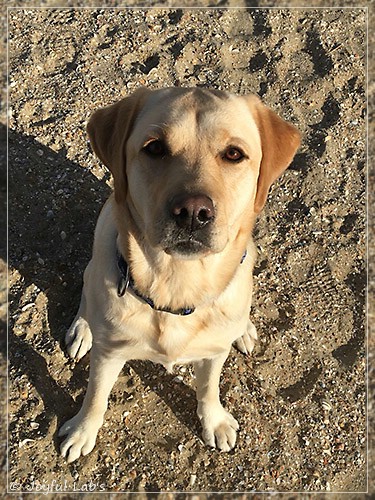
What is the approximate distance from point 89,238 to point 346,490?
2.39m

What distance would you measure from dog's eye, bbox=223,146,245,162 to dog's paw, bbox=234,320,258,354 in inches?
61.2

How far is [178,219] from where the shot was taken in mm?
2168

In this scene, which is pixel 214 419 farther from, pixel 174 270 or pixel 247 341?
pixel 174 270

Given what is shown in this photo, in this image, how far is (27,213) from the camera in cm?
409

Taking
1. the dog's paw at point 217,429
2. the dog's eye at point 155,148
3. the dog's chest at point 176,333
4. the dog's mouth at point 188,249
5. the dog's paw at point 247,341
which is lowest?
the dog's paw at point 217,429

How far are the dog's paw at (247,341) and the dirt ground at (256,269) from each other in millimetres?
61

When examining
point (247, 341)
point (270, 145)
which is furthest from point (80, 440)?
point (270, 145)

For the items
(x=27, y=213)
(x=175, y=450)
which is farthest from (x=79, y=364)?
(x=27, y=213)

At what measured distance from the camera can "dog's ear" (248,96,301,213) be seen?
2600mm

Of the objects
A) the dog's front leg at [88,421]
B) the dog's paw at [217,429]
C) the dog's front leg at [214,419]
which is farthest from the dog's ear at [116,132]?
the dog's paw at [217,429]

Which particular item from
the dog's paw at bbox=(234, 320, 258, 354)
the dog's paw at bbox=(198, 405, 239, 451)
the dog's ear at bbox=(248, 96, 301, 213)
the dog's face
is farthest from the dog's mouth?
the dog's paw at bbox=(234, 320, 258, 354)

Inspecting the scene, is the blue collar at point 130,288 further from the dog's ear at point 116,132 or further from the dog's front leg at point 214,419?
the dog's front leg at point 214,419

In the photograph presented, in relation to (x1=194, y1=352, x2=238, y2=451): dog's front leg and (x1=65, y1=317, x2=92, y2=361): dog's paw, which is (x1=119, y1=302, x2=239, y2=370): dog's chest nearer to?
(x1=194, y1=352, x2=238, y2=451): dog's front leg

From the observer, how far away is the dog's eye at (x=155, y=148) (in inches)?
93.9
